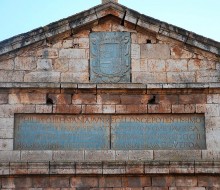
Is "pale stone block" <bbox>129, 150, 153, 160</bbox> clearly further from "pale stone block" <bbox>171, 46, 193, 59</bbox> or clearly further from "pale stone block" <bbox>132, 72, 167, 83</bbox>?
"pale stone block" <bbox>171, 46, 193, 59</bbox>

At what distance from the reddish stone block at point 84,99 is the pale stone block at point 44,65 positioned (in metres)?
0.74

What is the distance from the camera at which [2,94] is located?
10.9 m

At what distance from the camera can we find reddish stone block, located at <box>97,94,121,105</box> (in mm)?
10945

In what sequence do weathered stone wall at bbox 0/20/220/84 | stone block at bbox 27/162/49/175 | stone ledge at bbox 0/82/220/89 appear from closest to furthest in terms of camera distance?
stone block at bbox 27/162/49/175, stone ledge at bbox 0/82/220/89, weathered stone wall at bbox 0/20/220/84

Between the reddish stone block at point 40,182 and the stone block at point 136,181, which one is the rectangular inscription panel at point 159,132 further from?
the reddish stone block at point 40,182

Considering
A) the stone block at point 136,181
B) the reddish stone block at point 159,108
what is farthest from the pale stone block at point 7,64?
the stone block at point 136,181

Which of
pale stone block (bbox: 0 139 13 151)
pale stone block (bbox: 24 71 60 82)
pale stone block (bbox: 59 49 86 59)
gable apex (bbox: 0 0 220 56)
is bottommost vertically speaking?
pale stone block (bbox: 0 139 13 151)

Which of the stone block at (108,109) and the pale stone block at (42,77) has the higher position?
the pale stone block at (42,77)

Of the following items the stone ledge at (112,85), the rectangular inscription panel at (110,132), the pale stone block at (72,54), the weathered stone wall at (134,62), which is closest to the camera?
the rectangular inscription panel at (110,132)

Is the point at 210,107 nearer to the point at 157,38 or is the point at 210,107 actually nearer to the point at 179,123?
the point at 179,123

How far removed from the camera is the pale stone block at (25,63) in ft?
36.5

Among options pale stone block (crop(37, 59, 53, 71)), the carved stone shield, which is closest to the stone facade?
pale stone block (crop(37, 59, 53, 71))

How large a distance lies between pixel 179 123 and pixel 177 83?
2.42 ft

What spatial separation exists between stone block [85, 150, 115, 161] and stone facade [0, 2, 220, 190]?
18 millimetres
